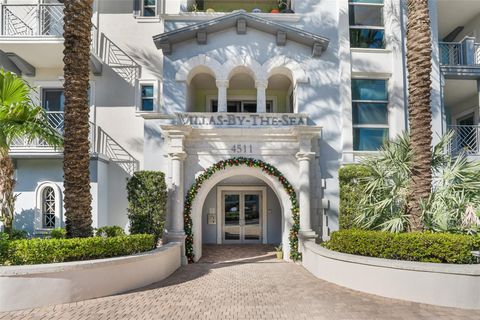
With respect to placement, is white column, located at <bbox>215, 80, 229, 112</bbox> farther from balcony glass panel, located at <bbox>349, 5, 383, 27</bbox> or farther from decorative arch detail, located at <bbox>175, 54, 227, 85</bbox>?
balcony glass panel, located at <bbox>349, 5, 383, 27</bbox>

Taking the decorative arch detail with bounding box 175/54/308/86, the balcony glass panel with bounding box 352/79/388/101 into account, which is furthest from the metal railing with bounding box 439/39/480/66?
the decorative arch detail with bounding box 175/54/308/86

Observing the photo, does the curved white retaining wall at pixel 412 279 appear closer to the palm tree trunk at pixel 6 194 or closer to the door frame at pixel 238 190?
the door frame at pixel 238 190

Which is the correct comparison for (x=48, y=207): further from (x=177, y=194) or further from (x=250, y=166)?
(x=250, y=166)

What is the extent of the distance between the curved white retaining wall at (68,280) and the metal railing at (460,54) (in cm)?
1399

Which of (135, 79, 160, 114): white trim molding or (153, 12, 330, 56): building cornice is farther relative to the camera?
(135, 79, 160, 114): white trim molding

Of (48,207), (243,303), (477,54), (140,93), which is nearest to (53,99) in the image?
(140,93)

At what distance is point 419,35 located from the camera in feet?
27.6

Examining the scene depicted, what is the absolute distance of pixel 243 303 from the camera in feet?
23.0

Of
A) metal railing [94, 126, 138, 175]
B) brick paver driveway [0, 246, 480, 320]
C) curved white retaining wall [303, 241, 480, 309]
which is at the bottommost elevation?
brick paver driveway [0, 246, 480, 320]

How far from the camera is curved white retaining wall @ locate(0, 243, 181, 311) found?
6531mm

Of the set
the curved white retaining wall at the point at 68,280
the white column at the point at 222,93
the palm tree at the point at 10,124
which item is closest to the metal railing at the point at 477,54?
the white column at the point at 222,93

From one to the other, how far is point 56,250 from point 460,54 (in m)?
16.1

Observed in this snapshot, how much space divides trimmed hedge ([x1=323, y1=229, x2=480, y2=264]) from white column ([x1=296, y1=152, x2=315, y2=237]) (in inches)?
97.4

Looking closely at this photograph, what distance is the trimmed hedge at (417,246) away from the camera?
7125 millimetres
